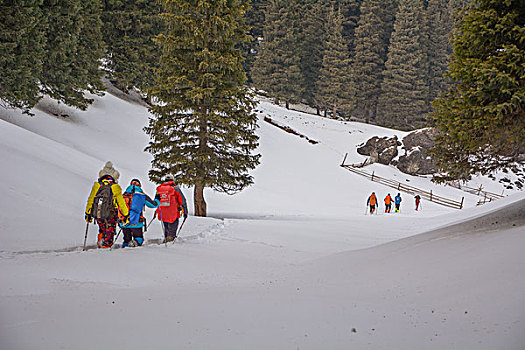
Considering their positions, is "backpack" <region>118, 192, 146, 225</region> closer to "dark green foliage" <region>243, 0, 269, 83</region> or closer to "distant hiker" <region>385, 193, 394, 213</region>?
"distant hiker" <region>385, 193, 394, 213</region>

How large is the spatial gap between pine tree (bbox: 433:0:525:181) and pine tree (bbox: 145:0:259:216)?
7.42 m

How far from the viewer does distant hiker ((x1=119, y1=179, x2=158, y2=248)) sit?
26.7 feet

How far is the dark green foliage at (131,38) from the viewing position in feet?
91.1

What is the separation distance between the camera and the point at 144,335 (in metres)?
3.83

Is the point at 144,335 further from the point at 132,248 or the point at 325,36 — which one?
the point at 325,36

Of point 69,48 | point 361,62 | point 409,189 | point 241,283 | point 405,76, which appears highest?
point 361,62

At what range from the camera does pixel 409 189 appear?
32156mm

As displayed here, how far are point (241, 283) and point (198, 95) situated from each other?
910 centimetres

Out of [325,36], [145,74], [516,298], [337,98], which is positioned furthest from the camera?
[325,36]

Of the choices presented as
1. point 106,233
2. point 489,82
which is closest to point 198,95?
point 106,233

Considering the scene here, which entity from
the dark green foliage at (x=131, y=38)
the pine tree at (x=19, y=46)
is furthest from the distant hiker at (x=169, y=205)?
the dark green foliage at (x=131, y=38)

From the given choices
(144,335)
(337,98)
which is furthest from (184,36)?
(337,98)

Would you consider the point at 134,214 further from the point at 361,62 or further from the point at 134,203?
the point at 361,62

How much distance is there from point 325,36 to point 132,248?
4889cm
